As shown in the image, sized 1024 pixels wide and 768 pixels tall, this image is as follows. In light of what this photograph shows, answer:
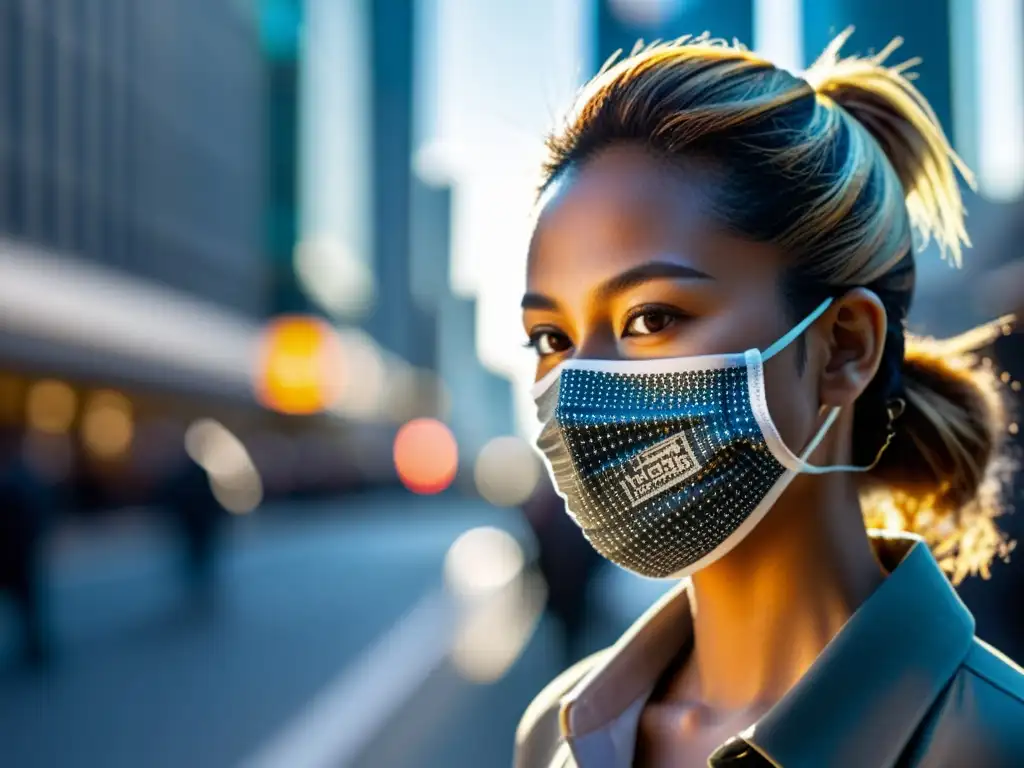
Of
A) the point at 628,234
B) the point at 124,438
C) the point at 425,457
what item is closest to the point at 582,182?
the point at 628,234

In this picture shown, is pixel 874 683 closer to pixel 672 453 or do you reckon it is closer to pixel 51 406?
pixel 672 453

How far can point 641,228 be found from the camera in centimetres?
164

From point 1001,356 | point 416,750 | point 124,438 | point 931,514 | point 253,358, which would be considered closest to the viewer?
point 931,514

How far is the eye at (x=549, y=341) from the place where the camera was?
1823 millimetres

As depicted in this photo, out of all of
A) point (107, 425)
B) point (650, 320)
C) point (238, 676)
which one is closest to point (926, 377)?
point (650, 320)

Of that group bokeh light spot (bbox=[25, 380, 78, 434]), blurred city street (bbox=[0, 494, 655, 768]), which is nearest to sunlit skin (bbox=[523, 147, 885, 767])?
blurred city street (bbox=[0, 494, 655, 768])

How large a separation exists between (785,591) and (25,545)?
867cm

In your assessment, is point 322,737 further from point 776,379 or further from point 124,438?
point 124,438

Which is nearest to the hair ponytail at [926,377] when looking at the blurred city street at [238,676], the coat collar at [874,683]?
the coat collar at [874,683]

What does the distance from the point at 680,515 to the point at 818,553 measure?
191 mm

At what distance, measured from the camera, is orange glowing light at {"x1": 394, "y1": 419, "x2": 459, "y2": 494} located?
53531 millimetres

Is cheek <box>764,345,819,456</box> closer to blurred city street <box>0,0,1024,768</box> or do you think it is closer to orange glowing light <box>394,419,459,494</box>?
blurred city street <box>0,0,1024,768</box>

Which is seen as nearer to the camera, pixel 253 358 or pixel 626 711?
pixel 626 711

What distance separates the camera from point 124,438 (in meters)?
36.2
